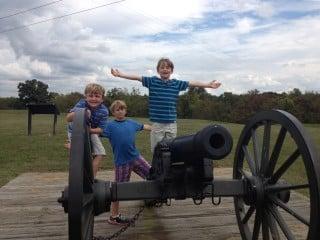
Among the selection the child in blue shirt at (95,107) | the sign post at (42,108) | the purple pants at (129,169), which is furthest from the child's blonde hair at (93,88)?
the sign post at (42,108)

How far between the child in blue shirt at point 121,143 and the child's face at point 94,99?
7.9 inches

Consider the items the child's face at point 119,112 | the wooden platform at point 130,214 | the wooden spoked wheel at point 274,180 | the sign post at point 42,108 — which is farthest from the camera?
the sign post at point 42,108

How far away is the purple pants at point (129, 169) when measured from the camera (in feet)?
20.3

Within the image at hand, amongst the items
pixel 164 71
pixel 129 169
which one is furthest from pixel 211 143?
pixel 164 71

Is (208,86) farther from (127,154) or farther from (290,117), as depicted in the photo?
(290,117)

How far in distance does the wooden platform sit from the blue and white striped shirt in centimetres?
113

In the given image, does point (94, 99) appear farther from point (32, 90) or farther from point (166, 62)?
point (32, 90)

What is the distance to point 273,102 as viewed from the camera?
38594 mm

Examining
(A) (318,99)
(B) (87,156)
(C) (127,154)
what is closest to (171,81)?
(C) (127,154)

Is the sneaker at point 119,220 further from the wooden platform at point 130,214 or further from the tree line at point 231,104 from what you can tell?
the tree line at point 231,104

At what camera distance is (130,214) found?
21.5 ft

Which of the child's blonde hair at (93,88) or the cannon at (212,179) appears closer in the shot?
the cannon at (212,179)

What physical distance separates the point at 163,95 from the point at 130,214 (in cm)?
146

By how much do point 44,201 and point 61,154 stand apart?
6.22m
